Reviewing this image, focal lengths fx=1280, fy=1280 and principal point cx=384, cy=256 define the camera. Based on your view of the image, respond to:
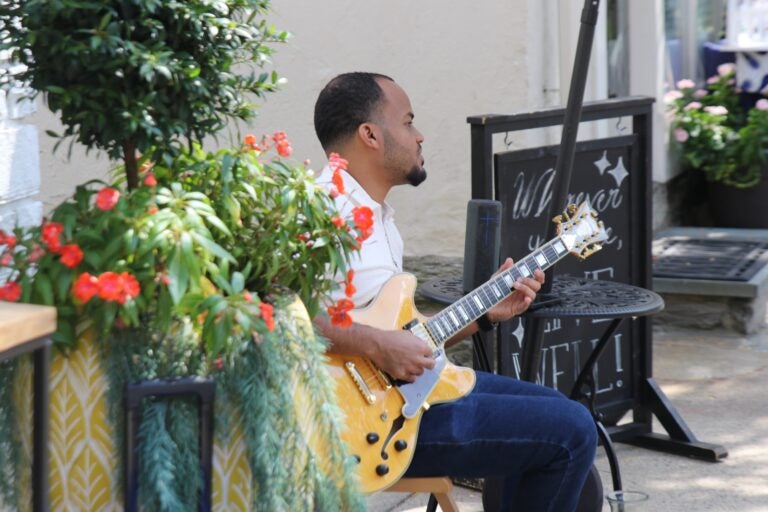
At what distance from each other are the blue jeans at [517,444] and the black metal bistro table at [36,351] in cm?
109

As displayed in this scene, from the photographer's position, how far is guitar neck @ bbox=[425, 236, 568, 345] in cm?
313

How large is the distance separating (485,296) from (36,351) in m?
1.48

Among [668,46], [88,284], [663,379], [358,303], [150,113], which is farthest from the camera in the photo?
[668,46]

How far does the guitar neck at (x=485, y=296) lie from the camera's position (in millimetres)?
3129

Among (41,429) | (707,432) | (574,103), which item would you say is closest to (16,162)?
(574,103)

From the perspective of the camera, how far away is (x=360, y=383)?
2.92 metres

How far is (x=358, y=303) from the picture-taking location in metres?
3.13

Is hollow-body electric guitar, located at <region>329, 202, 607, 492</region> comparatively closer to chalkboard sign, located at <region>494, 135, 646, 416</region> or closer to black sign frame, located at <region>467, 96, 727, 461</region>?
chalkboard sign, located at <region>494, 135, 646, 416</region>

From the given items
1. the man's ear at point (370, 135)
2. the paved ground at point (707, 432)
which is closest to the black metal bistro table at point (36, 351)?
the man's ear at point (370, 135)

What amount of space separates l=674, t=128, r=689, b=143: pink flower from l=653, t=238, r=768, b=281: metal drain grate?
0.75 m

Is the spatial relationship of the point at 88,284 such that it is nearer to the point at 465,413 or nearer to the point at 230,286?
the point at 230,286

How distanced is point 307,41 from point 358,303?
312cm

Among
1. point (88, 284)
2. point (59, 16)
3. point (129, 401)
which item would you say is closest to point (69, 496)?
point (129, 401)

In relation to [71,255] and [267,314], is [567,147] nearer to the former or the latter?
[267,314]
